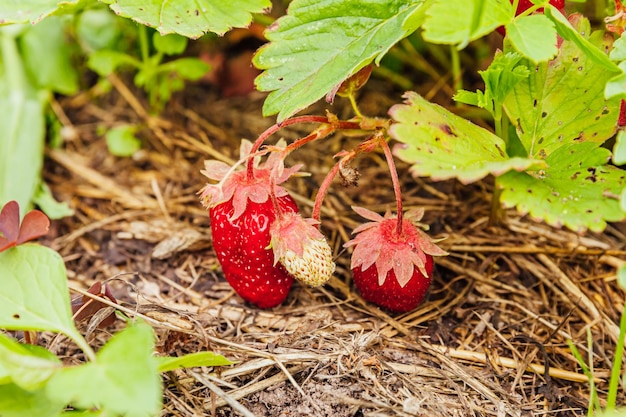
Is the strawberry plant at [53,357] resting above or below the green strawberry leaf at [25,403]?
above

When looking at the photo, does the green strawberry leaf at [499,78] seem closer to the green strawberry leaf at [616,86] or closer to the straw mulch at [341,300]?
the green strawberry leaf at [616,86]

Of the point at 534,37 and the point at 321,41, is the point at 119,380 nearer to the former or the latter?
the point at 321,41

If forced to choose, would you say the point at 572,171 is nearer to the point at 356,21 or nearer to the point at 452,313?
the point at 452,313

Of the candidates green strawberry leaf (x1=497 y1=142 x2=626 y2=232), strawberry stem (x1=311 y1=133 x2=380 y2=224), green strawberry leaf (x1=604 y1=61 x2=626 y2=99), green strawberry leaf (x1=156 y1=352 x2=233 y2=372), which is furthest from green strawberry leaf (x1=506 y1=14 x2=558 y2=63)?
green strawberry leaf (x1=156 y1=352 x2=233 y2=372)

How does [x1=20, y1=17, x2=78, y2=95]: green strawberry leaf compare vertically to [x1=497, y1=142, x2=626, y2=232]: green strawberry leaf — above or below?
below

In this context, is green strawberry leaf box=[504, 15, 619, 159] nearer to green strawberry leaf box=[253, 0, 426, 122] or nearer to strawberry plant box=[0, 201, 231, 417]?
green strawberry leaf box=[253, 0, 426, 122]

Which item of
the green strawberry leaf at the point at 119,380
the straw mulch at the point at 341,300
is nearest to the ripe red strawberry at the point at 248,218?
the straw mulch at the point at 341,300
